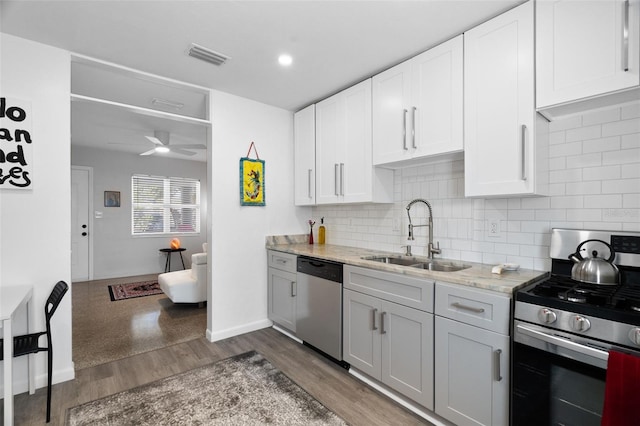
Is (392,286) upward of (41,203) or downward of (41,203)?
downward

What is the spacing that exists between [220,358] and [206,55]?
2.58 metres

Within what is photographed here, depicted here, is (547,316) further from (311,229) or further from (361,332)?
(311,229)

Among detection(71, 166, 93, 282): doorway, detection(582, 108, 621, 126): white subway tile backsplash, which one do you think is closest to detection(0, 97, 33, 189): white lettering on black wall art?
detection(582, 108, 621, 126): white subway tile backsplash

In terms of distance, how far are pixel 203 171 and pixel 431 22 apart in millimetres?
6202

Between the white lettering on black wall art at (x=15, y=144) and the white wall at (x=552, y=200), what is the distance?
9.63 feet

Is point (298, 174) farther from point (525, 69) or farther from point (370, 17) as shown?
point (525, 69)

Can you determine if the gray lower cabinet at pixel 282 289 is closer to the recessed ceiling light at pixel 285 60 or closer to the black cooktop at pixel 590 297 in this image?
the recessed ceiling light at pixel 285 60

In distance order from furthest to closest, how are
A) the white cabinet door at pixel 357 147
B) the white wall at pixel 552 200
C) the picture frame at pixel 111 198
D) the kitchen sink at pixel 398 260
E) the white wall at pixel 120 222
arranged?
the picture frame at pixel 111 198 < the white wall at pixel 120 222 < the white cabinet door at pixel 357 147 < the kitchen sink at pixel 398 260 < the white wall at pixel 552 200

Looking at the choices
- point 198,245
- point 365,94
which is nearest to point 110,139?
point 198,245

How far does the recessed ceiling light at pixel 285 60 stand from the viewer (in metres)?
2.46

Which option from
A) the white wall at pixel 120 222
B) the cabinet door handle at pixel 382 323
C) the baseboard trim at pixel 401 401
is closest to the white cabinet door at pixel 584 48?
the cabinet door handle at pixel 382 323

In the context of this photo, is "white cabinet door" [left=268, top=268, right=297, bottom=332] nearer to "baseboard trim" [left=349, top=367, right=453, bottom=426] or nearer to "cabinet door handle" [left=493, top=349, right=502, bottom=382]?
"baseboard trim" [left=349, top=367, right=453, bottom=426]

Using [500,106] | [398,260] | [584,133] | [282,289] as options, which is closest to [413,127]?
[500,106]

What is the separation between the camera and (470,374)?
1.71 m
